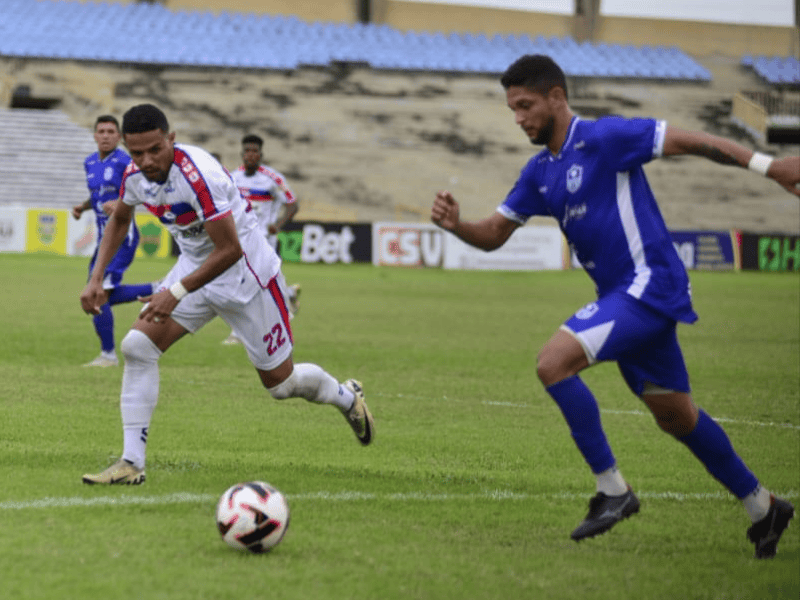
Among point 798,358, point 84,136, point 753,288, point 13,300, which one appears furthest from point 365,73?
point 798,358

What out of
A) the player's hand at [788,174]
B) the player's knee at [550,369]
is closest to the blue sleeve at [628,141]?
the player's hand at [788,174]

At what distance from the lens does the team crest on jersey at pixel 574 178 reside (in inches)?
201

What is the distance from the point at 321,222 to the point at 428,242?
3.00 m

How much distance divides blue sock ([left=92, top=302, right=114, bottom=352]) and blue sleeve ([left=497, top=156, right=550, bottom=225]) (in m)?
6.67

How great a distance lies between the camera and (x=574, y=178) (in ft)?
16.8

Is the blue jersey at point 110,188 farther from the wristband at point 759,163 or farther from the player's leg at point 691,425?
the wristband at point 759,163

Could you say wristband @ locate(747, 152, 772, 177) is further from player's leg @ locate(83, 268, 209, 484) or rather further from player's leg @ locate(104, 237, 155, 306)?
player's leg @ locate(104, 237, 155, 306)

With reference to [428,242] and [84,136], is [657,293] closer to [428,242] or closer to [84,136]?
[428,242]

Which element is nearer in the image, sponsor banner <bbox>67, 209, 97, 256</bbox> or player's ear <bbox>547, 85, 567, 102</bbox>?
player's ear <bbox>547, 85, 567, 102</bbox>

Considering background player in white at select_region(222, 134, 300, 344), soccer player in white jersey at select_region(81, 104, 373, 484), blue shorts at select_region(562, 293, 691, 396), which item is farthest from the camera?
background player in white at select_region(222, 134, 300, 344)

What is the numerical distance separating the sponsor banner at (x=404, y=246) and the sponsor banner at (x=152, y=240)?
5551 mm

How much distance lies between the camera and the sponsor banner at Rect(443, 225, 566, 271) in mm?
31344

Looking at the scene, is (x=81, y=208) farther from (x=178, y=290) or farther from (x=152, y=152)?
(x=178, y=290)

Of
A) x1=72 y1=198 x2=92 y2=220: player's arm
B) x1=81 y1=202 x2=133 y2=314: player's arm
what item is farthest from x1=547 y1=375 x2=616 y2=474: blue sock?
x1=72 y1=198 x2=92 y2=220: player's arm
